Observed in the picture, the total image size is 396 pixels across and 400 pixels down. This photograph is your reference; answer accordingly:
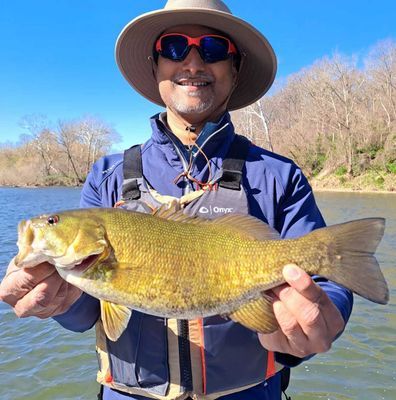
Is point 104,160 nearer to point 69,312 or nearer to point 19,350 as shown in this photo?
point 69,312

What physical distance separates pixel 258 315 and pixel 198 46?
191 centimetres

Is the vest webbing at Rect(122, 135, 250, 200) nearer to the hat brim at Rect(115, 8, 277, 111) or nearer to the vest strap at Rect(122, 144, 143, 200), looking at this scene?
the vest strap at Rect(122, 144, 143, 200)

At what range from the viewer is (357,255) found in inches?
83.0

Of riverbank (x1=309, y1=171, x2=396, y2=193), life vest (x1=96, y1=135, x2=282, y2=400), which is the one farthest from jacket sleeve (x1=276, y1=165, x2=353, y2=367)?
riverbank (x1=309, y1=171, x2=396, y2=193)

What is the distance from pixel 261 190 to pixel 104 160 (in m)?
1.16

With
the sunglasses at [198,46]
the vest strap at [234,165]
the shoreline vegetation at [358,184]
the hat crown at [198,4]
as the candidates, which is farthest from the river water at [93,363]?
the shoreline vegetation at [358,184]

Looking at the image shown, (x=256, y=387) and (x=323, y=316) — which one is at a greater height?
(x=323, y=316)

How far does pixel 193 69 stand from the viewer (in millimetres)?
2953

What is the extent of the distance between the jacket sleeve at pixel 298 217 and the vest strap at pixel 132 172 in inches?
37.5

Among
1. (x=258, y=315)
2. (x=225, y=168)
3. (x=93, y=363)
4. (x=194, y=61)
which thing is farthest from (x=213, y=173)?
(x=93, y=363)

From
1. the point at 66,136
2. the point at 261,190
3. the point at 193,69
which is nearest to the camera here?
the point at 261,190

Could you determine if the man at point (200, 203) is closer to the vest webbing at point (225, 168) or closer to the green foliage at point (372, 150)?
the vest webbing at point (225, 168)

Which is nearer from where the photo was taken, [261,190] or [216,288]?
[216,288]

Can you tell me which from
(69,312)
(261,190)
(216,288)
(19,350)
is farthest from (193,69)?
(19,350)
